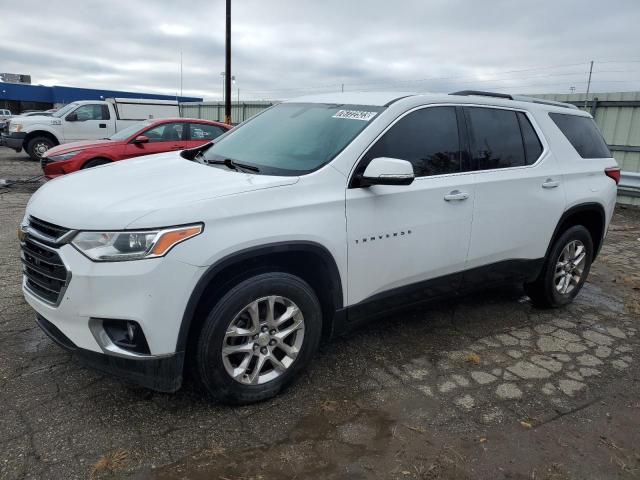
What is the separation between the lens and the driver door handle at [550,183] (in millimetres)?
4281

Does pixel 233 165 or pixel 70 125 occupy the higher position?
pixel 233 165

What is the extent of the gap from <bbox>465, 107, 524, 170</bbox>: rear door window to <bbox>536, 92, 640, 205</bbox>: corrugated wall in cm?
784

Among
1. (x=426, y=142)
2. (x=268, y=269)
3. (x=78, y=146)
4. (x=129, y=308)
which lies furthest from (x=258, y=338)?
(x=78, y=146)

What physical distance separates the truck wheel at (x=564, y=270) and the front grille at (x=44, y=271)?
151 inches

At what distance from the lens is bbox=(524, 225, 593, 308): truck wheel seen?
4.63m

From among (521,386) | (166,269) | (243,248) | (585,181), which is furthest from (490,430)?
(585,181)

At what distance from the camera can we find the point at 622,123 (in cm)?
1085

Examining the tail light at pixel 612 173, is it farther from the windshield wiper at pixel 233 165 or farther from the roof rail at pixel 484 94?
the windshield wiper at pixel 233 165

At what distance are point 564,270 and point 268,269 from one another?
3161 mm

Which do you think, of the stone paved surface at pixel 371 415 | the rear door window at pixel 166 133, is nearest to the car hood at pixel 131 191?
the stone paved surface at pixel 371 415

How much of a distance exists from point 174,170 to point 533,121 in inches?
117

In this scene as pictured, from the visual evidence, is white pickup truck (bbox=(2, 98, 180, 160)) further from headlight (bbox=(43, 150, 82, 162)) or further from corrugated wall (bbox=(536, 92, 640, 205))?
corrugated wall (bbox=(536, 92, 640, 205))

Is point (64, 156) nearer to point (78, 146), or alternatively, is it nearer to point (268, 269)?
point (78, 146)

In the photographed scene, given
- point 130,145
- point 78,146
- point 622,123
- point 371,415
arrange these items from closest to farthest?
point 371,415 < point 78,146 < point 130,145 < point 622,123
